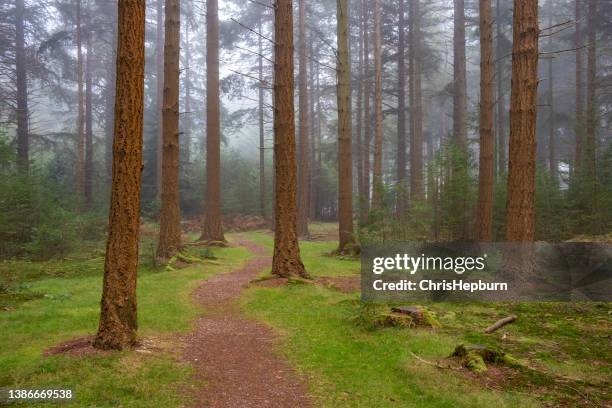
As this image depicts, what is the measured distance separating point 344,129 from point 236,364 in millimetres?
11621

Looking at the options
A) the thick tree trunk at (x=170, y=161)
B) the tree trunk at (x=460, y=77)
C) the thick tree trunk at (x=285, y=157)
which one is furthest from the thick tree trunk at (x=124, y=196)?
the tree trunk at (x=460, y=77)

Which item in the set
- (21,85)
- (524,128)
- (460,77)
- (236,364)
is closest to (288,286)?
(236,364)

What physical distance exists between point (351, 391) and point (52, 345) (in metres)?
4.19

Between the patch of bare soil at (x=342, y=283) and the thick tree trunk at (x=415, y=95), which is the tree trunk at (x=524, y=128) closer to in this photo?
the patch of bare soil at (x=342, y=283)

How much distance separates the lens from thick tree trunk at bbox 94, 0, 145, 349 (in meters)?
6.10

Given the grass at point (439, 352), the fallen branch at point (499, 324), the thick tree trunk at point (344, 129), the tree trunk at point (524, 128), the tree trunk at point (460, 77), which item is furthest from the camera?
the tree trunk at point (460, 77)

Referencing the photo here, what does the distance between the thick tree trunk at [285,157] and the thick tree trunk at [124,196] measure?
5171 millimetres

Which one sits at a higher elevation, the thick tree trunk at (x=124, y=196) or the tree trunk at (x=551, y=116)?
the tree trunk at (x=551, y=116)

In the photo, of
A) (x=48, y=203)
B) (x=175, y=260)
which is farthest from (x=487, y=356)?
(x=48, y=203)

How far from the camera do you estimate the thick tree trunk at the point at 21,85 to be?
918 inches

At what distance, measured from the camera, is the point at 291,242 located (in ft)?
36.7

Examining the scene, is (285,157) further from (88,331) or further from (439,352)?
(439,352)

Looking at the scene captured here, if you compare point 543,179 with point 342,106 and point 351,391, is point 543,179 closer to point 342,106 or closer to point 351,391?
point 342,106

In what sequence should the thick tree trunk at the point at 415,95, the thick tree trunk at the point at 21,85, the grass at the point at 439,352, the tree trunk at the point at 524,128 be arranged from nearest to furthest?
the grass at the point at 439,352
the tree trunk at the point at 524,128
the thick tree trunk at the point at 21,85
the thick tree trunk at the point at 415,95
